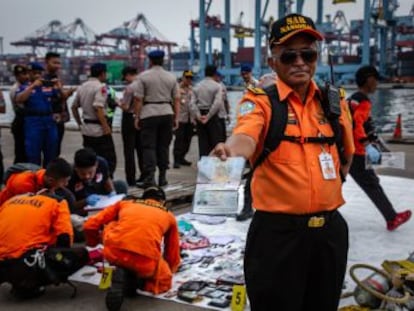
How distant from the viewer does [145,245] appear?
346cm

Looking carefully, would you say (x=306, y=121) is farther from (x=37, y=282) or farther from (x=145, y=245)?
(x=37, y=282)

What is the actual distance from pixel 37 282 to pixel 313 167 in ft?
7.38

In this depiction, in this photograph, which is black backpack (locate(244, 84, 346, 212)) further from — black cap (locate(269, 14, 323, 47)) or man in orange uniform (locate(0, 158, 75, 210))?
man in orange uniform (locate(0, 158, 75, 210))

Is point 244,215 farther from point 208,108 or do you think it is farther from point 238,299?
point 208,108

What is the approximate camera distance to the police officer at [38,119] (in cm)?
622

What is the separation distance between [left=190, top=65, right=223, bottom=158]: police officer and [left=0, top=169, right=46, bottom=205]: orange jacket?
3.64m

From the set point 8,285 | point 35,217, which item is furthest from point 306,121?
point 8,285

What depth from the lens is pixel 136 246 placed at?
344 cm

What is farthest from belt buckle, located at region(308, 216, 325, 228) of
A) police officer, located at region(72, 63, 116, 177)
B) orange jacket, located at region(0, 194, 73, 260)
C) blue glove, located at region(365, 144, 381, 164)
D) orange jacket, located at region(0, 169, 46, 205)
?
police officer, located at region(72, 63, 116, 177)

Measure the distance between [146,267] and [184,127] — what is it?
5699 millimetres

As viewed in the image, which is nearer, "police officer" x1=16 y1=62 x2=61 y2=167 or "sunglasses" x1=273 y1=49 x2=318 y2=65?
"sunglasses" x1=273 y1=49 x2=318 y2=65

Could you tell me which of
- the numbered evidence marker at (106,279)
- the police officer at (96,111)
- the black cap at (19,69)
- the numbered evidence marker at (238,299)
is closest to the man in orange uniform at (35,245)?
the numbered evidence marker at (106,279)

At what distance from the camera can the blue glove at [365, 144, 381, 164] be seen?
4918mm

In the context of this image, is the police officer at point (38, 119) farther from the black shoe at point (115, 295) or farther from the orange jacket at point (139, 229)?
the black shoe at point (115, 295)
